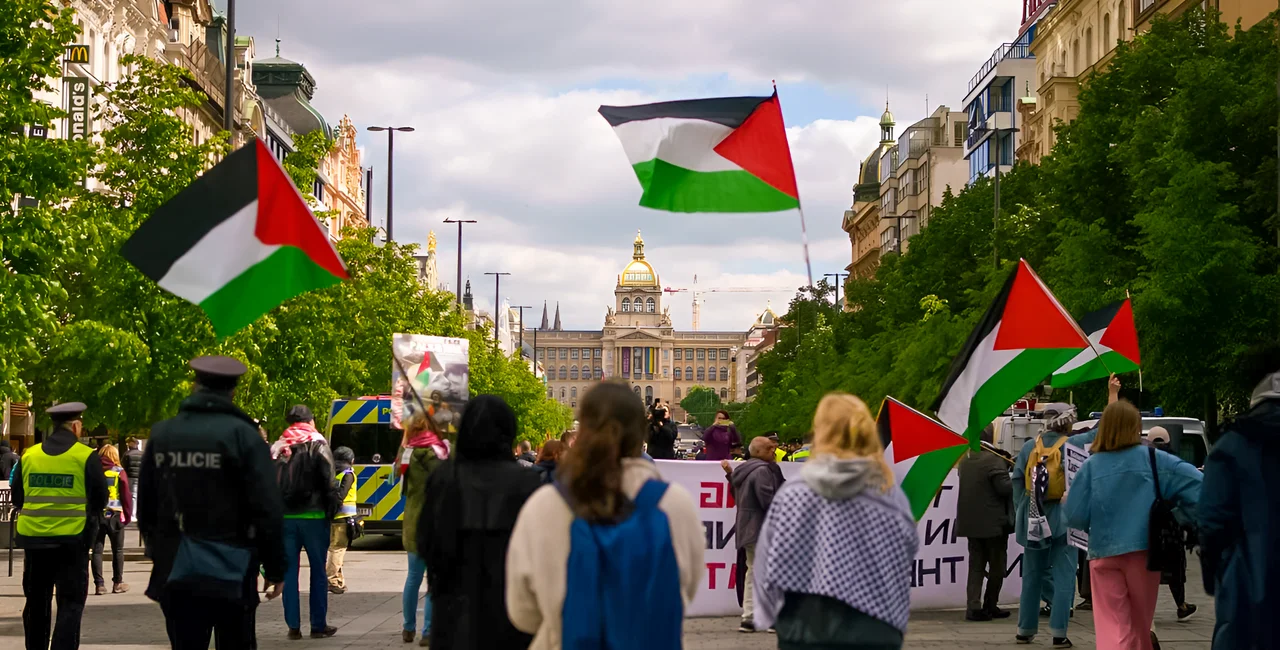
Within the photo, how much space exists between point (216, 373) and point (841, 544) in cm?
312

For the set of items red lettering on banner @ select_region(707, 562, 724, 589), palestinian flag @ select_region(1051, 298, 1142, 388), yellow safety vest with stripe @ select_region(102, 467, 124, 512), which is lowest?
red lettering on banner @ select_region(707, 562, 724, 589)

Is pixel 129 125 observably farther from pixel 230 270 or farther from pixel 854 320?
pixel 854 320

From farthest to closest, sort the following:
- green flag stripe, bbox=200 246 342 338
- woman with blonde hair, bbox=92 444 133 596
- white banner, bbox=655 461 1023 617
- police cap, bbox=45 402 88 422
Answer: woman with blonde hair, bbox=92 444 133 596, white banner, bbox=655 461 1023 617, police cap, bbox=45 402 88 422, green flag stripe, bbox=200 246 342 338

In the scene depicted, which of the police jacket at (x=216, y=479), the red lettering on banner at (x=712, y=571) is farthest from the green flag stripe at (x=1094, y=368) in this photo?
the police jacket at (x=216, y=479)

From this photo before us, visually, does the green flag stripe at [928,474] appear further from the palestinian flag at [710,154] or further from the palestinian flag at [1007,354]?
the palestinian flag at [710,154]

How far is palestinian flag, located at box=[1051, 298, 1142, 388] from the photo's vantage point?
13633 mm

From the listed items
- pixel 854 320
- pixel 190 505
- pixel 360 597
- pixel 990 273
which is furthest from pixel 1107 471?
pixel 854 320

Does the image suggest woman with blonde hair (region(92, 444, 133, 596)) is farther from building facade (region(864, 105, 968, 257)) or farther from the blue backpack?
building facade (region(864, 105, 968, 257))

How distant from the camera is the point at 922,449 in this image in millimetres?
10281

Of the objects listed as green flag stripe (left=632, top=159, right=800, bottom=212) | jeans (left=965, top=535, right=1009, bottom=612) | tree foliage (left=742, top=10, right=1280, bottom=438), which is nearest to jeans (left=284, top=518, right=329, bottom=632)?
green flag stripe (left=632, top=159, right=800, bottom=212)

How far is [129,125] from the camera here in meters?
28.1

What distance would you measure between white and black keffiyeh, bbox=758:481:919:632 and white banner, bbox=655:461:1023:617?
9.11 m

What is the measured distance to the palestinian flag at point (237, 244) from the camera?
29.1 feet

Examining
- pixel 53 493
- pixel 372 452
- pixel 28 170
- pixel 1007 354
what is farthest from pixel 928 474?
pixel 372 452
